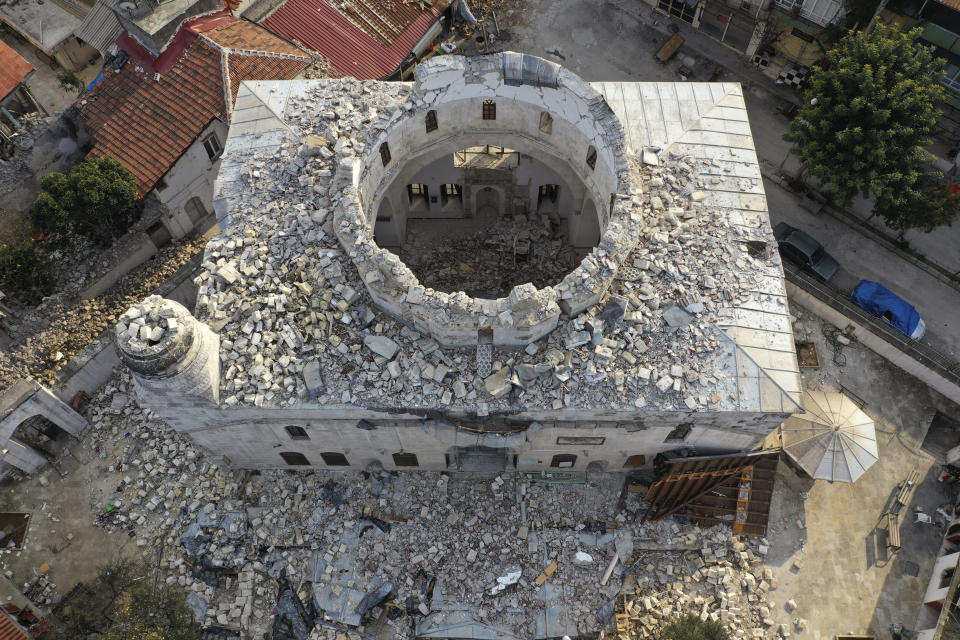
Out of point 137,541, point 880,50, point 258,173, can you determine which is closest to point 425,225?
point 258,173

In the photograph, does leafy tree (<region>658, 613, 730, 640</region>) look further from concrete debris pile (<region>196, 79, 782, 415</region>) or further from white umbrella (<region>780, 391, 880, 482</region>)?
concrete debris pile (<region>196, 79, 782, 415</region>)

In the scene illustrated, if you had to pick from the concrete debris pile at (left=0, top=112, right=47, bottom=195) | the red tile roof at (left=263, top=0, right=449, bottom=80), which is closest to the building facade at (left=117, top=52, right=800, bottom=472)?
the red tile roof at (left=263, top=0, right=449, bottom=80)

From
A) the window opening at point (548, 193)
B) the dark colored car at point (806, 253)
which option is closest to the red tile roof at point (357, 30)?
the window opening at point (548, 193)

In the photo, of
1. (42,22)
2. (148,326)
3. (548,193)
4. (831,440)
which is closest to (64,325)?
(148,326)

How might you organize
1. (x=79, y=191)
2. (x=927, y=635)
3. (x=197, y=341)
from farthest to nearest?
1. (x=79, y=191)
2. (x=927, y=635)
3. (x=197, y=341)

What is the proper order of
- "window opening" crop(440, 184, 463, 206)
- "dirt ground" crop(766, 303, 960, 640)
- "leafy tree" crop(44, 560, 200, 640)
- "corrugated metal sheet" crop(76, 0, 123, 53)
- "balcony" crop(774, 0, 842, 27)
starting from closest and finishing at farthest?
"leafy tree" crop(44, 560, 200, 640)
"dirt ground" crop(766, 303, 960, 640)
"balcony" crop(774, 0, 842, 27)
"window opening" crop(440, 184, 463, 206)
"corrugated metal sheet" crop(76, 0, 123, 53)

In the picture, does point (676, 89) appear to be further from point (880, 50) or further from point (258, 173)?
point (258, 173)

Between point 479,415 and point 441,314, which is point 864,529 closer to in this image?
point 479,415
